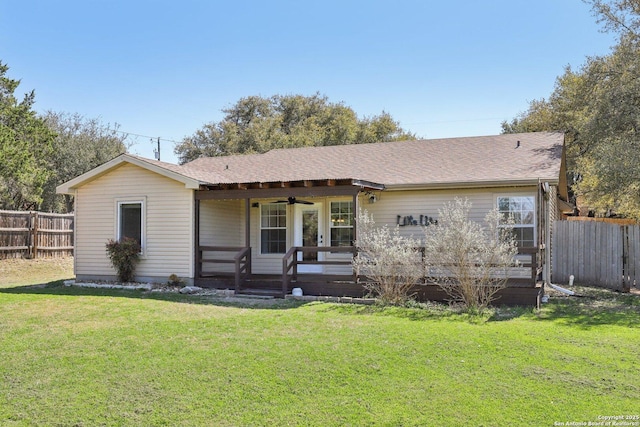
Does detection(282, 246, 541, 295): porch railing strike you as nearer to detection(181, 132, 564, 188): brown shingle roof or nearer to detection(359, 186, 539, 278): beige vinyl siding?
detection(359, 186, 539, 278): beige vinyl siding

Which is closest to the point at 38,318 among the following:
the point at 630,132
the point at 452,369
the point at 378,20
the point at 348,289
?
the point at 348,289

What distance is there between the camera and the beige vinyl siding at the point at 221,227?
1345 cm

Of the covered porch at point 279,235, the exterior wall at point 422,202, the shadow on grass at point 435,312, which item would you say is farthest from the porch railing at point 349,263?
the exterior wall at point 422,202

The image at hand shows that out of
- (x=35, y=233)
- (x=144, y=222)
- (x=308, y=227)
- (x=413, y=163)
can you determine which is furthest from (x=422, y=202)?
(x=35, y=233)

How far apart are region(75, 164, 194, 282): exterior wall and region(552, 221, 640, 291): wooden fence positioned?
32.7 feet

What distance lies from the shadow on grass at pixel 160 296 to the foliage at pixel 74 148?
1495cm

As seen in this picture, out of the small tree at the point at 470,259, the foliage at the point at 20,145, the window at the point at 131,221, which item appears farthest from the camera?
the foliage at the point at 20,145

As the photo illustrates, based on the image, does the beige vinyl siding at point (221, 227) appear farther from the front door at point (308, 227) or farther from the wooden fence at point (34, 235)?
the wooden fence at point (34, 235)

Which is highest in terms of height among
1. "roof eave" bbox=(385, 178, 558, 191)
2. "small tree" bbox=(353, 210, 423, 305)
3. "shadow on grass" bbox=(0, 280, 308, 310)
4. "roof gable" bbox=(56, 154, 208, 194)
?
"roof gable" bbox=(56, 154, 208, 194)

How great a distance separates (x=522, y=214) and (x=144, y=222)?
937cm

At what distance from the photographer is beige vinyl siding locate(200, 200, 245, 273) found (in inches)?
530

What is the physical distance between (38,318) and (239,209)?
712 centimetres

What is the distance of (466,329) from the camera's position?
743cm

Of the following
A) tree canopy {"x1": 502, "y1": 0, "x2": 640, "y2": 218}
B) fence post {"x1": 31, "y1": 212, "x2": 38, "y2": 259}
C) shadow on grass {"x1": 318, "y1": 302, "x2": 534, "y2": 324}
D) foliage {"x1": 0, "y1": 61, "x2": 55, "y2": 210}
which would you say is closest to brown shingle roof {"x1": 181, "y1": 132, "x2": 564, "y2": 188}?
tree canopy {"x1": 502, "y1": 0, "x2": 640, "y2": 218}
